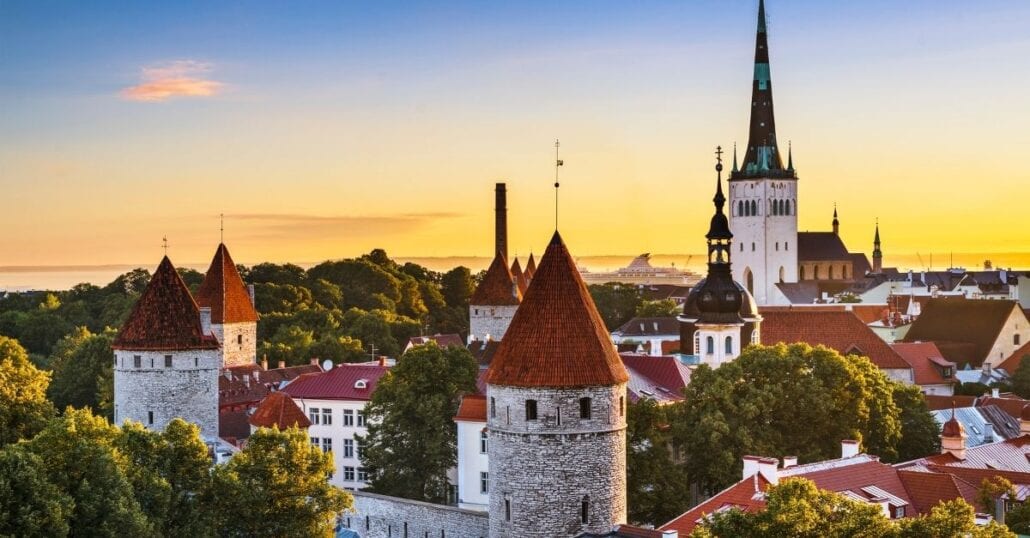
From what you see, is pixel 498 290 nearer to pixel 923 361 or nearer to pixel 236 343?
pixel 236 343

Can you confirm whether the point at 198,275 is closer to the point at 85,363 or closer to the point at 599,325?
the point at 85,363

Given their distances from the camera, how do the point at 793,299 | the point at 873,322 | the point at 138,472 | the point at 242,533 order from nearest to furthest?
the point at 138,472, the point at 242,533, the point at 873,322, the point at 793,299

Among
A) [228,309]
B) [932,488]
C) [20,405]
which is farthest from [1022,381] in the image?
[20,405]

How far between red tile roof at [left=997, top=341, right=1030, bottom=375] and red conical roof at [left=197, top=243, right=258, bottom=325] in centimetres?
4015

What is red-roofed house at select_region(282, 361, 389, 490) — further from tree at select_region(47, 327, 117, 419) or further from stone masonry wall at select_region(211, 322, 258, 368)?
tree at select_region(47, 327, 117, 419)

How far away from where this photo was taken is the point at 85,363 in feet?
237

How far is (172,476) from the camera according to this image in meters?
37.2

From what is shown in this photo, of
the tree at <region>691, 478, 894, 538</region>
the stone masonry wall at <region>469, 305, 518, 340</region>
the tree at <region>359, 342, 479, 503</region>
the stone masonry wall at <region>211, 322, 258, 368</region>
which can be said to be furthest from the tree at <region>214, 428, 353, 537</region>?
the stone masonry wall at <region>469, 305, 518, 340</region>

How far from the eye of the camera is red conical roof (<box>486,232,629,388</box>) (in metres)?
35.5

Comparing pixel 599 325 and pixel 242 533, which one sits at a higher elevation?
pixel 599 325

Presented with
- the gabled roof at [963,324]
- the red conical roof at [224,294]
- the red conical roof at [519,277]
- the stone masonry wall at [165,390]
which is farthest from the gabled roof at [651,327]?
the stone masonry wall at [165,390]

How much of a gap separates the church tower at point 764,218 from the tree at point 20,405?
299 feet

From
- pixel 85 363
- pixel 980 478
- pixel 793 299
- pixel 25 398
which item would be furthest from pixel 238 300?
pixel 793 299

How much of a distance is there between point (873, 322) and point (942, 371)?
24.3m
